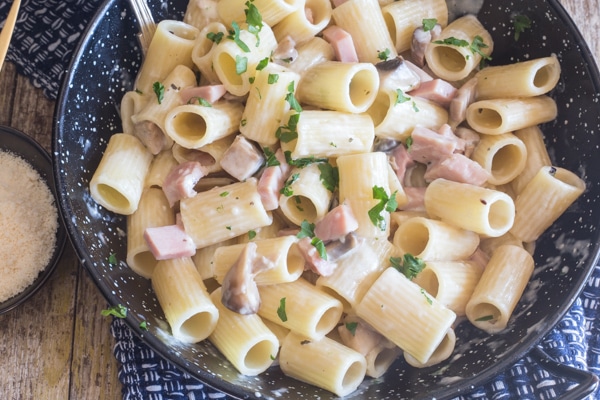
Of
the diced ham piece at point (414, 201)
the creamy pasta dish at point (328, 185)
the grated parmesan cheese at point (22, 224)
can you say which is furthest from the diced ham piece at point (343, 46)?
the grated parmesan cheese at point (22, 224)

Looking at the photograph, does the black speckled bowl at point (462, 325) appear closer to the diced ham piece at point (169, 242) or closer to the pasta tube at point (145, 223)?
Answer: the pasta tube at point (145, 223)

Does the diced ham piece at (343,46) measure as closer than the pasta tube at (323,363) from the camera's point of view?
No

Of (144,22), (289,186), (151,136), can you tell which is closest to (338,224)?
(289,186)

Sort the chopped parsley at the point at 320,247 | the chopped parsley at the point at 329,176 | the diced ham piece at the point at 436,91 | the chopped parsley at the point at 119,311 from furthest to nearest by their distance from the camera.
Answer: the diced ham piece at the point at 436,91
the chopped parsley at the point at 329,176
the chopped parsley at the point at 320,247
the chopped parsley at the point at 119,311

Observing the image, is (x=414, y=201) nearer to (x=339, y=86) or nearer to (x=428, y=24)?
(x=339, y=86)

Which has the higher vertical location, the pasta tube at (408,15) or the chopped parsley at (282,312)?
the pasta tube at (408,15)

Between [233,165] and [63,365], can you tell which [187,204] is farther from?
[63,365]

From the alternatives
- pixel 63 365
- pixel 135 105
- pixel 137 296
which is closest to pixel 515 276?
pixel 137 296
